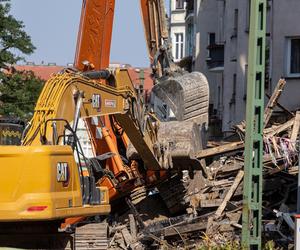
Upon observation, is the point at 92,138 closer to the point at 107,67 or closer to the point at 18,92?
the point at 107,67

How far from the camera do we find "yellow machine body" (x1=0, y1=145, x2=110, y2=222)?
11.5 meters

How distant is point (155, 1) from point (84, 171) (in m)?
8.20

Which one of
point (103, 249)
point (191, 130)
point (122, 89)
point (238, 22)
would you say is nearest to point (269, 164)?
point (191, 130)

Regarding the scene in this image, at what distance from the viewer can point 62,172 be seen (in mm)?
12039

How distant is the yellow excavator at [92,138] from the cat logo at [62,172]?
0.04ft

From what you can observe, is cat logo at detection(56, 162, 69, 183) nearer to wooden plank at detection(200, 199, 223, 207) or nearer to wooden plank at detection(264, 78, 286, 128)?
wooden plank at detection(200, 199, 223, 207)

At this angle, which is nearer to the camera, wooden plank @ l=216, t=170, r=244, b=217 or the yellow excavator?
the yellow excavator

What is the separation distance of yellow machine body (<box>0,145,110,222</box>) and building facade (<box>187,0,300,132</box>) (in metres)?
14.8

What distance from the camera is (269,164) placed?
→ 20.8 metres

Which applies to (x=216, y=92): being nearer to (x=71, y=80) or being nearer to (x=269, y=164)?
(x=269, y=164)

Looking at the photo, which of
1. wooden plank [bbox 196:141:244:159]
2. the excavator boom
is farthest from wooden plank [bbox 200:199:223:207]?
the excavator boom

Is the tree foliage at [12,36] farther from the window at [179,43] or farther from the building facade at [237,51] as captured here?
the window at [179,43]

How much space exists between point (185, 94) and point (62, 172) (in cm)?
777

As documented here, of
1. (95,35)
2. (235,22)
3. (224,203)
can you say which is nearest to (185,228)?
(224,203)
